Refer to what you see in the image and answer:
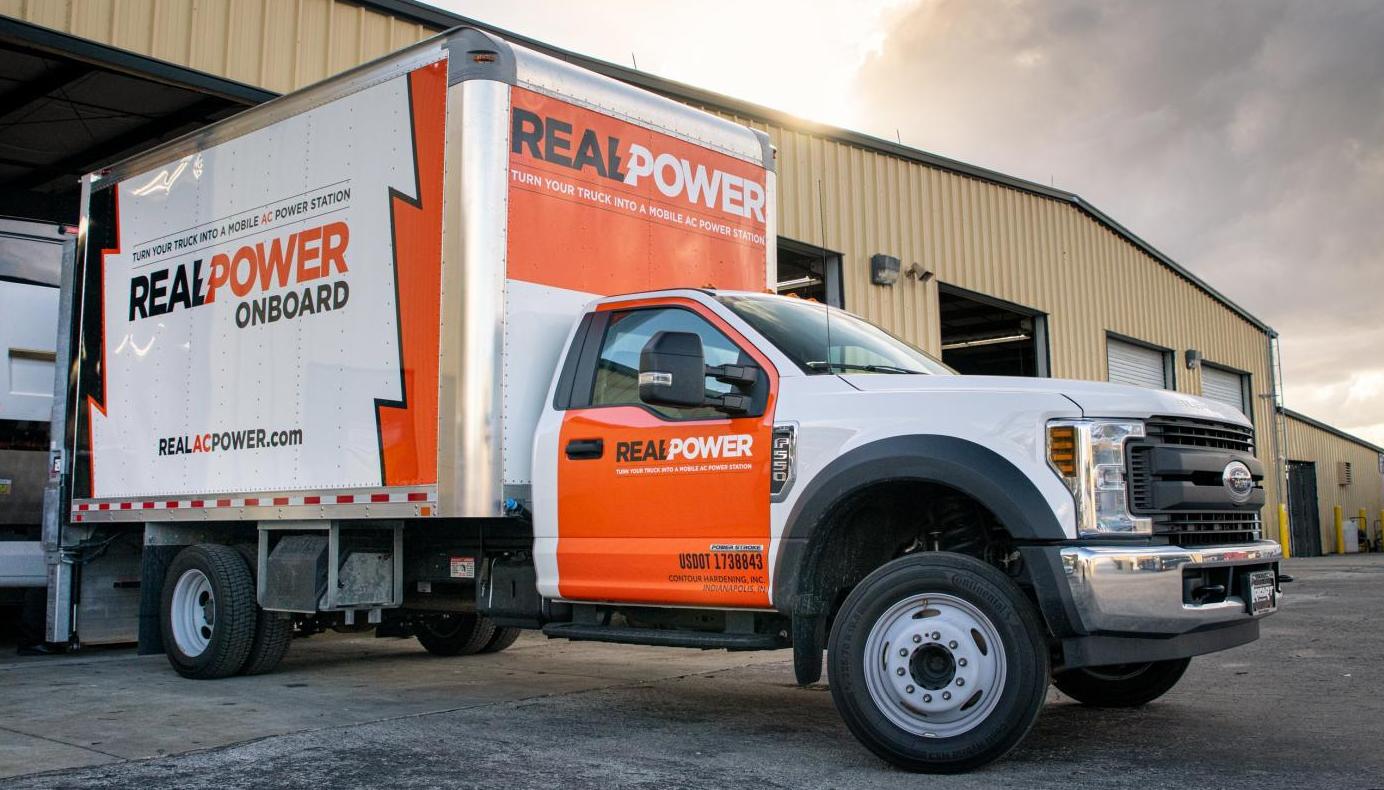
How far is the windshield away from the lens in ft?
19.3

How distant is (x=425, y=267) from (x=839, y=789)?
11.8 ft

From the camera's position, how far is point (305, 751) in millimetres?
5496

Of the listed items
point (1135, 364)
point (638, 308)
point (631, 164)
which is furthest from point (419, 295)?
point (1135, 364)

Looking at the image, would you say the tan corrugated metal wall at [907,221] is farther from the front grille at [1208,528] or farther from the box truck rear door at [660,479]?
the front grille at [1208,528]

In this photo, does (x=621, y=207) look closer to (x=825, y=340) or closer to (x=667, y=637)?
(x=825, y=340)

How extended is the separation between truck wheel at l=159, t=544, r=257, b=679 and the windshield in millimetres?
3844

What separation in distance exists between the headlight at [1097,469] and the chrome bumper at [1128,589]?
0.10m

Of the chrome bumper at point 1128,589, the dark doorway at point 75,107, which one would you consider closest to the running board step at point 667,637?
the chrome bumper at point 1128,589

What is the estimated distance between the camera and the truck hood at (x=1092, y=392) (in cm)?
499

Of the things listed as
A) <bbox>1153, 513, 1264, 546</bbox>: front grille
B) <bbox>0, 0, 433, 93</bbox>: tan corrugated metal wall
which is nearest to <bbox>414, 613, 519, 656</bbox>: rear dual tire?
<bbox>0, 0, 433, 93</bbox>: tan corrugated metal wall

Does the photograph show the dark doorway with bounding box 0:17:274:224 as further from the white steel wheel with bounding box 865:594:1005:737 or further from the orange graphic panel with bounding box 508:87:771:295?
the white steel wheel with bounding box 865:594:1005:737

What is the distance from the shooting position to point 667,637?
5.91 metres

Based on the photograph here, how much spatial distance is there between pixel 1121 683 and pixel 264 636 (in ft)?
17.3

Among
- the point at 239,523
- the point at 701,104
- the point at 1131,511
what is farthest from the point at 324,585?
the point at 701,104
